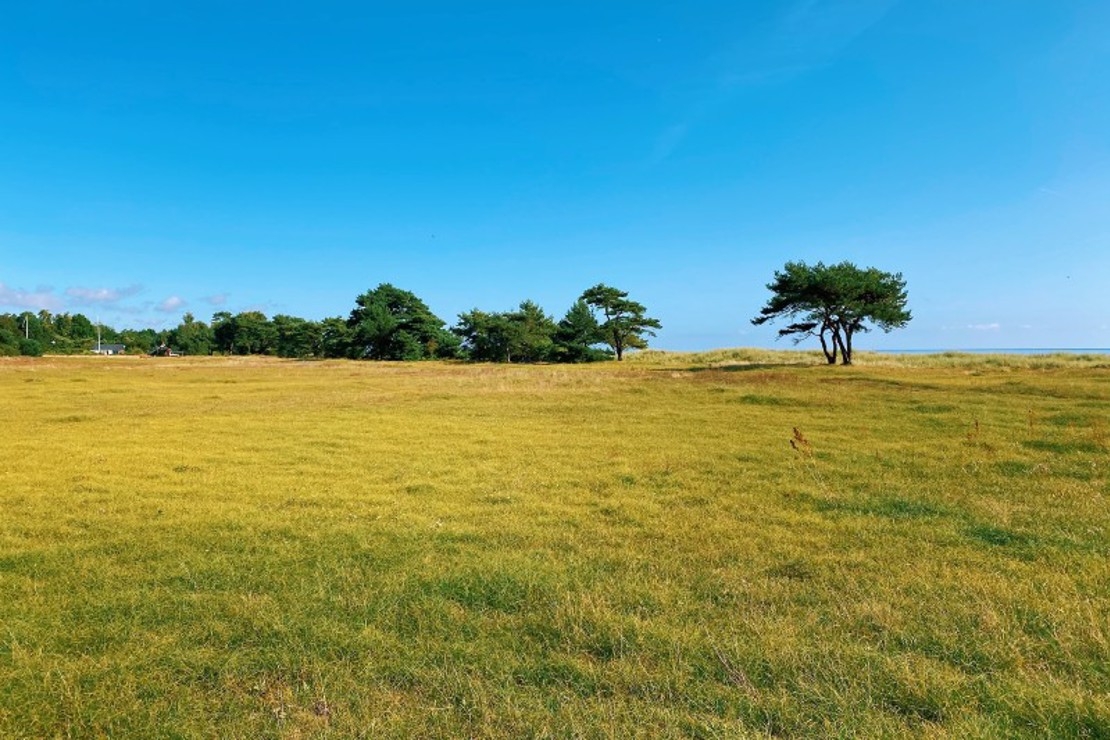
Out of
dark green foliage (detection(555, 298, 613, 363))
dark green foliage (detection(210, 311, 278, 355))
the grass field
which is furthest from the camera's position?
dark green foliage (detection(210, 311, 278, 355))

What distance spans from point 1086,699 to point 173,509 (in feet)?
33.3

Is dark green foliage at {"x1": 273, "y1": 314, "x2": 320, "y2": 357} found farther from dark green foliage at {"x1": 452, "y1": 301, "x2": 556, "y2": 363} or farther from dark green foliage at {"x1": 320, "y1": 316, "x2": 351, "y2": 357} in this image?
dark green foliage at {"x1": 452, "y1": 301, "x2": 556, "y2": 363}

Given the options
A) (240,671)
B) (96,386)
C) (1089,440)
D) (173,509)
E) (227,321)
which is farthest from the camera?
(227,321)

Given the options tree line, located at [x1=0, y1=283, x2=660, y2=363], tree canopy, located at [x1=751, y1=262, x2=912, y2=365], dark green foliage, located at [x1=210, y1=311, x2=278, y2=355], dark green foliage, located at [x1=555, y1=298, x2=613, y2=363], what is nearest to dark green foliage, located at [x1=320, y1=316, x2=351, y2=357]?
tree line, located at [x1=0, y1=283, x2=660, y2=363]

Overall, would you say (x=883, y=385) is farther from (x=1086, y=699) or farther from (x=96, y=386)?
(x=96, y=386)

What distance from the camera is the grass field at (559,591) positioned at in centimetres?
342

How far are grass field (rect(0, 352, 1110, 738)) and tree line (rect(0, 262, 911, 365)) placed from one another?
33389 mm

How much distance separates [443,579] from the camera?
5293 millimetres

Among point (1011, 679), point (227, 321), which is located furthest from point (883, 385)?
point (227, 321)

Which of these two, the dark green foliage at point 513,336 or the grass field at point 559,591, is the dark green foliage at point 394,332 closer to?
the dark green foliage at point 513,336

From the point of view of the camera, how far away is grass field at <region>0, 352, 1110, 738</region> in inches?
134

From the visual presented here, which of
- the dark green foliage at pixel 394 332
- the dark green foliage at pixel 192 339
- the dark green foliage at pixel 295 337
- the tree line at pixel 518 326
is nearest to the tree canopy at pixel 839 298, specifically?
the tree line at pixel 518 326

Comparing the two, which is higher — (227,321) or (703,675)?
(227,321)

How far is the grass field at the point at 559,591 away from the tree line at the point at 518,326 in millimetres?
33389
